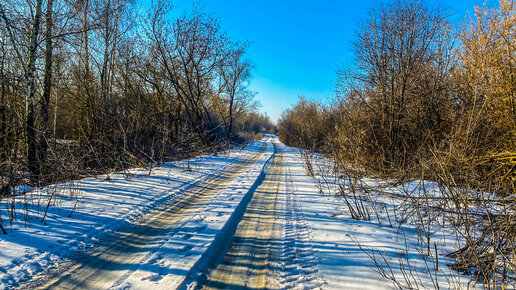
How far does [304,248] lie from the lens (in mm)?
3496

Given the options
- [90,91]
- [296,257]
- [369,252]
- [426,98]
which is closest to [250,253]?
[296,257]

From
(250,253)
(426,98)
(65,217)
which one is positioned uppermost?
(426,98)

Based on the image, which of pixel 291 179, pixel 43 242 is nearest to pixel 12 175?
pixel 43 242

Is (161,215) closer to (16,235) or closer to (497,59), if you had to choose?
(16,235)

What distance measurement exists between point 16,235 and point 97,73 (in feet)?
43.0

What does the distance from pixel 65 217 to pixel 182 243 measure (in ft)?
7.41

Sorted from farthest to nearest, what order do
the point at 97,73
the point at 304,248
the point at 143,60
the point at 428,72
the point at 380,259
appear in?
1. the point at 143,60
2. the point at 97,73
3. the point at 428,72
4. the point at 304,248
5. the point at 380,259

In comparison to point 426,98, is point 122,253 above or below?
below

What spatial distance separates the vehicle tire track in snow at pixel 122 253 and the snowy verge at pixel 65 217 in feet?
0.74

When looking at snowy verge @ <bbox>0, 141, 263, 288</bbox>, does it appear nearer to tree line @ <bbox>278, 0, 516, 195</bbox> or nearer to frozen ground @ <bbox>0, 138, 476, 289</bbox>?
frozen ground @ <bbox>0, 138, 476, 289</bbox>

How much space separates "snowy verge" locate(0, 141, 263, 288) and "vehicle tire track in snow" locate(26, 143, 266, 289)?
8.9 inches

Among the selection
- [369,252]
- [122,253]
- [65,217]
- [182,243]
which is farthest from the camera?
[65,217]

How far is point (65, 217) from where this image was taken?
13.1ft

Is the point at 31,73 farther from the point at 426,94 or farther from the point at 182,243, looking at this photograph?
the point at 426,94
